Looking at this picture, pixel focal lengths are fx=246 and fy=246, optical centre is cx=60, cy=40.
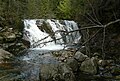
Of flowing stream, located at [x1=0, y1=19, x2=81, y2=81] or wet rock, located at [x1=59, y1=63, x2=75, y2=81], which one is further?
wet rock, located at [x1=59, y1=63, x2=75, y2=81]

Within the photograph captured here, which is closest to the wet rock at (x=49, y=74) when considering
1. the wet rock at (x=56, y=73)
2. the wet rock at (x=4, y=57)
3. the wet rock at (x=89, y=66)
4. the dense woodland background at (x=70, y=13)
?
the wet rock at (x=56, y=73)

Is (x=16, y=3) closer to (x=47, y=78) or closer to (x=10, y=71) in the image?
(x=10, y=71)

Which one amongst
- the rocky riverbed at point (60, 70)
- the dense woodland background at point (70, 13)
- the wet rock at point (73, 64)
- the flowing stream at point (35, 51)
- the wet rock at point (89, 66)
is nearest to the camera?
the flowing stream at point (35, 51)

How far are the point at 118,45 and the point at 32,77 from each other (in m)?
9.26

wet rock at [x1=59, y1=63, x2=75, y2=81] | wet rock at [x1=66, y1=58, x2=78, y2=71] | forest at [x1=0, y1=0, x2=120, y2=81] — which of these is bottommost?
wet rock at [x1=59, y1=63, x2=75, y2=81]

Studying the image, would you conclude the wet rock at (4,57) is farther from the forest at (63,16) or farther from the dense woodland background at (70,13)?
the dense woodland background at (70,13)

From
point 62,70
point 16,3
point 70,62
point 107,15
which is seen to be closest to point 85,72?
point 70,62

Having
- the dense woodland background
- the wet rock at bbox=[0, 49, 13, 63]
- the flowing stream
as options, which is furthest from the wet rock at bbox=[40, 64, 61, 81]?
the wet rock at bbox=[0, 49, 13, 63]

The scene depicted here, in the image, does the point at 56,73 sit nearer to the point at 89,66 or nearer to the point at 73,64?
the point at 73,64

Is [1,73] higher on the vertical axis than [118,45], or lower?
lower

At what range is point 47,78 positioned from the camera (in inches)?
380

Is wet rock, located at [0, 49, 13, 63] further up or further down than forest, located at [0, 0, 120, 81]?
further down

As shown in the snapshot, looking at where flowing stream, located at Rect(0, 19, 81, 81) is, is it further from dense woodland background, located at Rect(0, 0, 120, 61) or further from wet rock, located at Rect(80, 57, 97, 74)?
wet rock, located at Rect(80, 57, 97, 74)

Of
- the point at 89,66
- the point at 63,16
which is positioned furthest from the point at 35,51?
the point at 63,16
